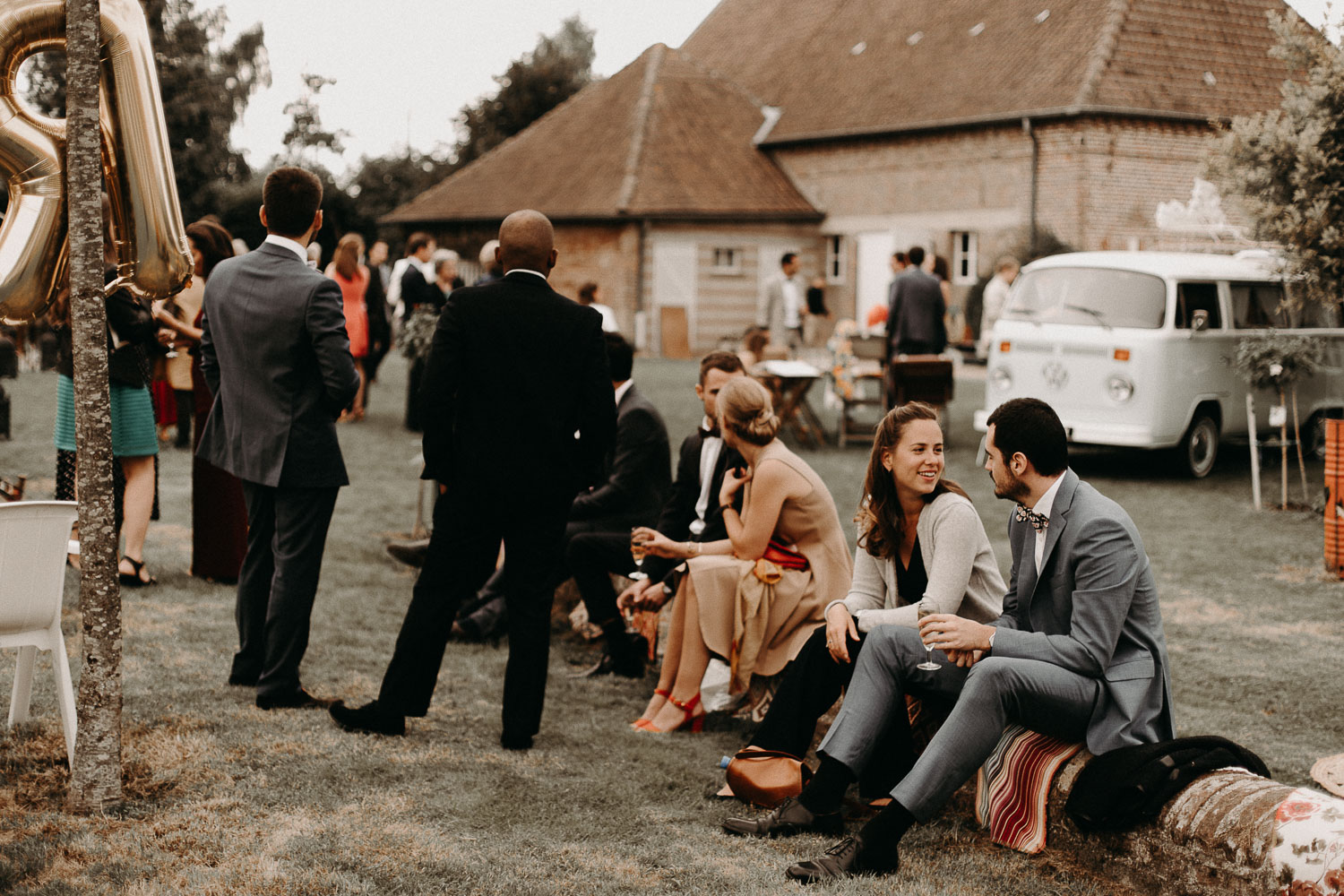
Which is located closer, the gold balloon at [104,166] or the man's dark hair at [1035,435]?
the man's dark hair at [1035,435]

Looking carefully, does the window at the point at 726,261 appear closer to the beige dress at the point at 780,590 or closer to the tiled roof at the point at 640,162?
the tiled roof at the point at 640,162

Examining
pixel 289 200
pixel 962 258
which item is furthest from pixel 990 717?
pixel 962 258

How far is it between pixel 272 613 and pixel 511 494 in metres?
1.13

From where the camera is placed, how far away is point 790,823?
14.0 feet

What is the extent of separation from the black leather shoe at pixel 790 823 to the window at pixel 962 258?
81.0 ft

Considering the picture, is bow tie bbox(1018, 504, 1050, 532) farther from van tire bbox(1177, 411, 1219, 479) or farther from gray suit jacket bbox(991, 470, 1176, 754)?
van tire bbox(1177, 411, 1219, 479)

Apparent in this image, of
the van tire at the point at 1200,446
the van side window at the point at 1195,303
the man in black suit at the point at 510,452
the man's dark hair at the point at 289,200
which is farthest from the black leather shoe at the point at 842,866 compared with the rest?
the van tire at the point at 1200,446

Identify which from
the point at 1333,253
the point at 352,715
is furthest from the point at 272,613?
the point at 1333,253

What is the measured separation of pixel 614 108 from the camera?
32.9 meters

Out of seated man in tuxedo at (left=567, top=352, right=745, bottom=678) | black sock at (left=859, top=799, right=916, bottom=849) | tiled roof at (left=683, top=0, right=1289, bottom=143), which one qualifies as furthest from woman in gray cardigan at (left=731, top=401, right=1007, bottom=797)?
tiled roof at (left=683, top=0, right=1289, bottom=143)

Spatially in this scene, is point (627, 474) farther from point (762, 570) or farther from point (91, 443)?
point (91, 443)

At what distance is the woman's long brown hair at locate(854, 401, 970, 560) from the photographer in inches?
180

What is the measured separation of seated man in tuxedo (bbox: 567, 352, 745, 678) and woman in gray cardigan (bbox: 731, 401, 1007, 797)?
125cm

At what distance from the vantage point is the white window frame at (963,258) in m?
27.9
